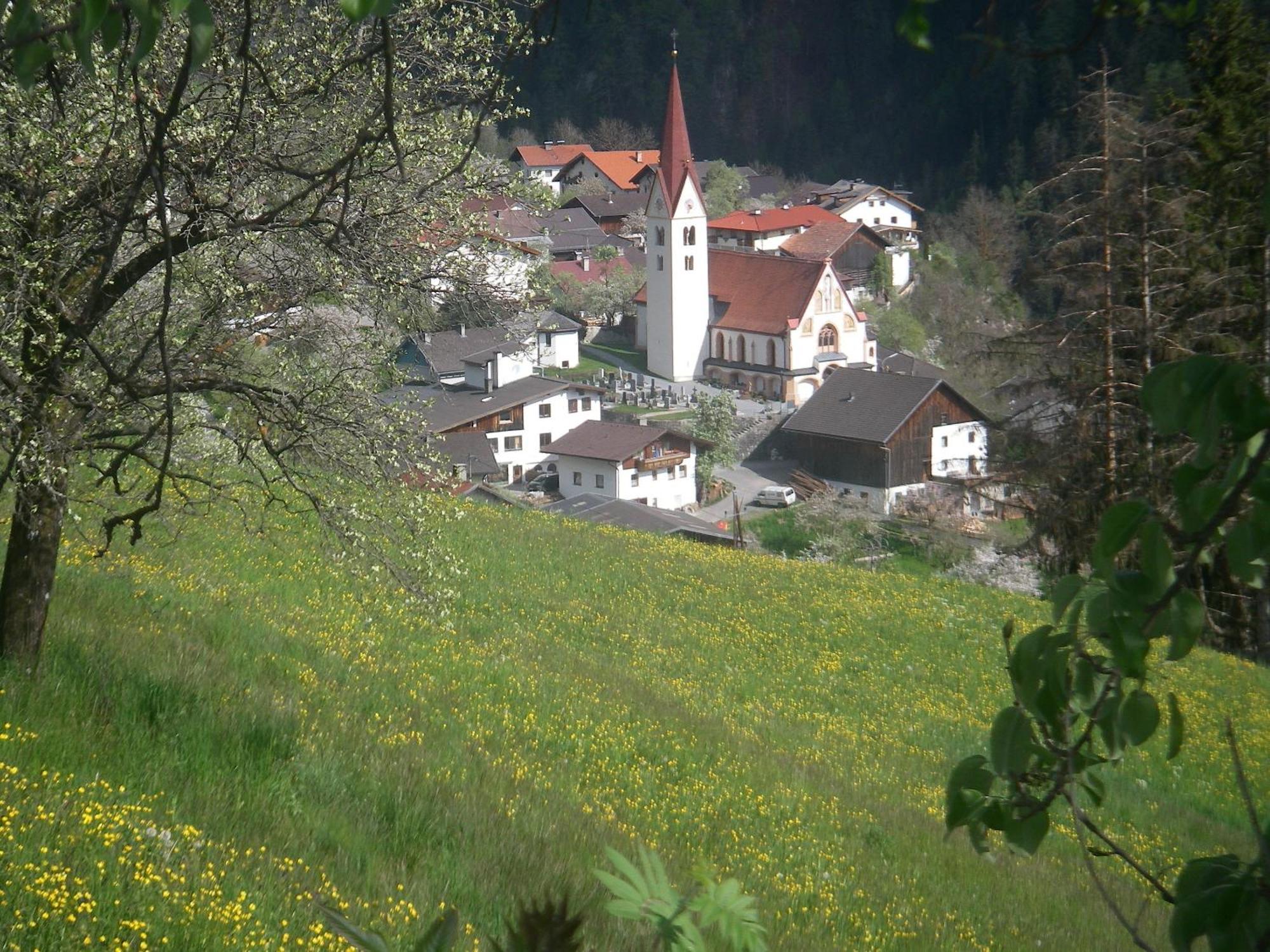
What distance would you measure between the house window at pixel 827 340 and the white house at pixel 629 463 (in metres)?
19.8

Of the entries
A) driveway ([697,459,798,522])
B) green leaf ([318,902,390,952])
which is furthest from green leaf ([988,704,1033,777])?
driveway ([697,459,798,522])

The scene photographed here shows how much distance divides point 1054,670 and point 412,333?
6653 mm

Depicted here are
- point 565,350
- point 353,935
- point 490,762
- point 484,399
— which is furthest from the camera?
point 565,350

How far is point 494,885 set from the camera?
5.24 m

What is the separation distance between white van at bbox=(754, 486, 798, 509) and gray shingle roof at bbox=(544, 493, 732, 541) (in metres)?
5.70

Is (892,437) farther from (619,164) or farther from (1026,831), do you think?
A: (619,164)

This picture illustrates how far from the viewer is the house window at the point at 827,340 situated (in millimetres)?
64375

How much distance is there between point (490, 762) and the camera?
24.7ft

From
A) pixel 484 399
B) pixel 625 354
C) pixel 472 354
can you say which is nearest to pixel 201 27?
pixel 484 399

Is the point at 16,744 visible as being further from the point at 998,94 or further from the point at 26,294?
the point at 998,94

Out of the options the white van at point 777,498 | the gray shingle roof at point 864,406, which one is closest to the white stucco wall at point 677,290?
the gray shingle roof at point 864,406

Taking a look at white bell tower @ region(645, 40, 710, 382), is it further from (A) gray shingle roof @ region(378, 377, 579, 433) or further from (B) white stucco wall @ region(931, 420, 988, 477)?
(B) white stucco wall @ region(931, 420, 988, 477)

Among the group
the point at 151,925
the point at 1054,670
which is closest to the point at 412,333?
the point at 151,925

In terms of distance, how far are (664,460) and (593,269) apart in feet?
105
